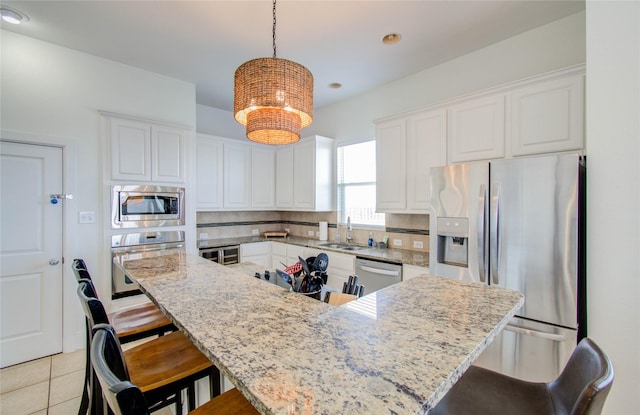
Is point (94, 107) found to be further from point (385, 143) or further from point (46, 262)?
point (385, 143)

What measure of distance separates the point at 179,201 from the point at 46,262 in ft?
4.39

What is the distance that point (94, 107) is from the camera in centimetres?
291

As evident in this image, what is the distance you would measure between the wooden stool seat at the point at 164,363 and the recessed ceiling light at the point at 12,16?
9.63 ft

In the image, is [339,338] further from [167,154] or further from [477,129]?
[167,154]

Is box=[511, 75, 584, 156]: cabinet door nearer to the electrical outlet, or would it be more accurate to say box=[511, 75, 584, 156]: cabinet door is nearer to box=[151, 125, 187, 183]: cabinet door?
box=[151, 125, 187, 183]: cabinet door

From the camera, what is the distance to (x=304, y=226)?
190 inches

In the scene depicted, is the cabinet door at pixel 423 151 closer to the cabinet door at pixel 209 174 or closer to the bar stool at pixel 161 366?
the bar stool at pixel 161 366

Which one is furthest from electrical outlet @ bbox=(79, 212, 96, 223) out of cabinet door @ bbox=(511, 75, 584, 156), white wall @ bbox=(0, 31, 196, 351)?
cabinet door @ bbox=(511, 75, 584, 156)

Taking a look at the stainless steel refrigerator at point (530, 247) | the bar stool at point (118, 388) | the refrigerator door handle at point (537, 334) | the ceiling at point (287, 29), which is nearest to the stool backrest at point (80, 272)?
the bar stool at point (118, 388)

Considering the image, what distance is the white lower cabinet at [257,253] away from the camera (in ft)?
13.4

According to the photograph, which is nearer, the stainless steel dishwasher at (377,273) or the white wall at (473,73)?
the white wall at (473,73)

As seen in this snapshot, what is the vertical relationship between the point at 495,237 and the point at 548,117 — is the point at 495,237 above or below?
below

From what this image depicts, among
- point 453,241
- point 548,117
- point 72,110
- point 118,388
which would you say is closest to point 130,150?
point 72,110

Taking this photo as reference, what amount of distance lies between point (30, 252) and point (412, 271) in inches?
145
